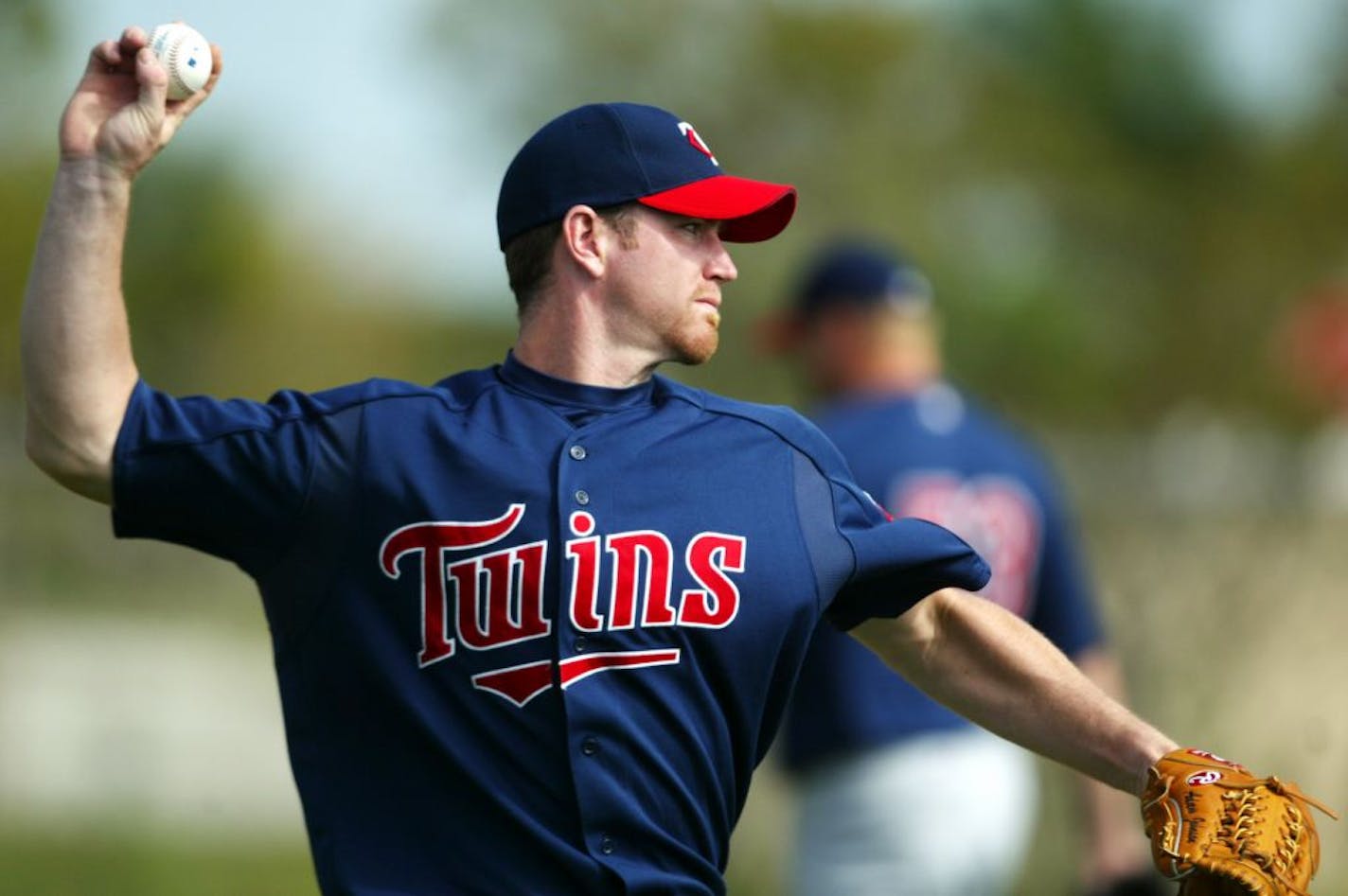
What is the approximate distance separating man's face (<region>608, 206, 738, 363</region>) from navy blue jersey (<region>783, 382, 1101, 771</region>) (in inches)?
97.1

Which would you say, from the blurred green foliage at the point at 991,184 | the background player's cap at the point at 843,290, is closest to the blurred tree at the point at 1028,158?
the blurred green foliage at the point at 991,184

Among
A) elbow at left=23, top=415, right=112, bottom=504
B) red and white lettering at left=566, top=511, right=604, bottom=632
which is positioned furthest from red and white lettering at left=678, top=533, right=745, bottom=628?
elbow at left=23, top=415, right=112, bottom=504

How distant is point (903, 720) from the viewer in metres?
5.85

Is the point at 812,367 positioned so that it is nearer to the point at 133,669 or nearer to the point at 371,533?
the point at 371,533

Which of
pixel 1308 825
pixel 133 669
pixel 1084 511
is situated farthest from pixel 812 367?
pixel 133 669

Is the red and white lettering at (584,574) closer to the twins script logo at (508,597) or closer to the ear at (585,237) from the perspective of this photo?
the twins script logo at (508,597)

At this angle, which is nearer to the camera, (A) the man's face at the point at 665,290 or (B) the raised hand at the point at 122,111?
(B) the raised hand at the point at 122,111

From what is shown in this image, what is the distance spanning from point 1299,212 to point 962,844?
3940cm

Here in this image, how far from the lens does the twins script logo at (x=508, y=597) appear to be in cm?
321

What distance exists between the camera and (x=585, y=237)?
3480 mm

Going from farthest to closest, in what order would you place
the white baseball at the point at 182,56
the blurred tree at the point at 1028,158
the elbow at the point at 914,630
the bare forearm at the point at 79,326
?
the blurred tree at the point at 1028,158
the elbow at the point at 914,630
the white baseball at the point at 182,56
the bare forearm at the point at 79,326

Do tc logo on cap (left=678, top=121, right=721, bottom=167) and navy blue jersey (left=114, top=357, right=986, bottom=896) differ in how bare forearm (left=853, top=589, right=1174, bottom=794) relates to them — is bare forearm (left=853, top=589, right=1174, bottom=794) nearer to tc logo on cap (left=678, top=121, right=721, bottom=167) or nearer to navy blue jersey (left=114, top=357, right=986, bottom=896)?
navy blue jersey (left=114, top=357, right=986, bottom=896)

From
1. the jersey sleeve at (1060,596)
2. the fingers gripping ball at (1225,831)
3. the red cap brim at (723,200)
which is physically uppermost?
the red cap brim at (723,200)

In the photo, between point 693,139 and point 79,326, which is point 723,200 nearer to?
point 693,139
